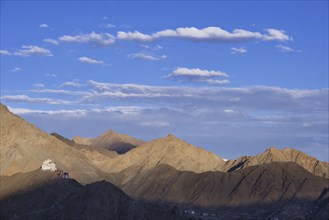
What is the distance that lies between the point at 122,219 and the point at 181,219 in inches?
703

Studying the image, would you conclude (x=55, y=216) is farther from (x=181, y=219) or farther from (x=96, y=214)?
(x=181, y=219)

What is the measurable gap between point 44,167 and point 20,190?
18.5 meters

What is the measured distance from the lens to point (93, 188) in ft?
482

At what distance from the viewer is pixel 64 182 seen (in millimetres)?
160375

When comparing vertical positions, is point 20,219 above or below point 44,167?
below

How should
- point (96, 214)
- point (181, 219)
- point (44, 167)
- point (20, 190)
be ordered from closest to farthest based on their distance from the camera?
point (96, 214)
point (181, 219)
point (20, 190)
point (44, 167)

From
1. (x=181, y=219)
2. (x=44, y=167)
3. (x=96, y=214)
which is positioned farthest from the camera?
(x=44, y=167)

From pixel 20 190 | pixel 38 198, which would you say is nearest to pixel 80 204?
pixel 38 198

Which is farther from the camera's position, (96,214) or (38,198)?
(38,198)

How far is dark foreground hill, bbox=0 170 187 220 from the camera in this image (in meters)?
141

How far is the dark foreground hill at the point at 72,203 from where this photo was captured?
14100 centimetres

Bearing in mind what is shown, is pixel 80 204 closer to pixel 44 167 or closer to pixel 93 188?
pixel 93 188

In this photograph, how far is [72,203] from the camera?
472 feet

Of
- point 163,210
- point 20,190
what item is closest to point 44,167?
point 20,190
